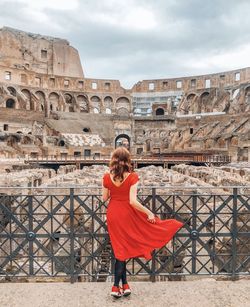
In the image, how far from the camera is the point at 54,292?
13.3ft

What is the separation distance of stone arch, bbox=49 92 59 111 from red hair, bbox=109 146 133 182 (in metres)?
58.0

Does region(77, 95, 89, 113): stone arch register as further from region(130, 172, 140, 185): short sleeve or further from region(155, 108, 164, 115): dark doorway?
region(130, 172, 140, 185): short sleeve

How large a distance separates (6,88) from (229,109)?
1614 inches

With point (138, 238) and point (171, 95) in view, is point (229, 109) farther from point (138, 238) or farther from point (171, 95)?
point (138, 238)

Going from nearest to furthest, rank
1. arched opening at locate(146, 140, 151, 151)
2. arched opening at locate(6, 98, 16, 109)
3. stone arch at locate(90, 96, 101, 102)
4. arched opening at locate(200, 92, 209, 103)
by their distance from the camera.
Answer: arched opening at locate(146, 140, 151, 151) < arched opening at locate(6, 98, 16, 109) < arched opening at locate(200, 92, 209, 103) < stone arch at locate(90, 96, 101, 102)

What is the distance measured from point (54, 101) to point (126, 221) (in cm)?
5930

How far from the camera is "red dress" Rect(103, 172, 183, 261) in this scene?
12.1 feet

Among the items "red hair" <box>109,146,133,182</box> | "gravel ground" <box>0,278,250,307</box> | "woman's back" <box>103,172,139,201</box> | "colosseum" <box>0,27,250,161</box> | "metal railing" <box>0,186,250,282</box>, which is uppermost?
"colosseum" <box>0,27,250,161</box>

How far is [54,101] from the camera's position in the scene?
60094mm

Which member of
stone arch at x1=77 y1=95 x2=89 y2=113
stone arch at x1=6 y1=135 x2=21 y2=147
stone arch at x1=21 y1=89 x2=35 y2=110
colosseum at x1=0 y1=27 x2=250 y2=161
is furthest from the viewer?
stone arch at x1=77 y1=95 x2=89 y2=113

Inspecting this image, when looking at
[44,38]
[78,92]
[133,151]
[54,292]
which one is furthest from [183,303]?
[44,38]

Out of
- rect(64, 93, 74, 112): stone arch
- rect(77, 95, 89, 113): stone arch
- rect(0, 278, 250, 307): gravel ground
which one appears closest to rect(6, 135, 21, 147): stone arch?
rect(64, 93, 74, 112): stone arch

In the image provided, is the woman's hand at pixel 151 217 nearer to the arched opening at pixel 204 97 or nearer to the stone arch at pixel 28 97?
the stone arch at pixel 28 97

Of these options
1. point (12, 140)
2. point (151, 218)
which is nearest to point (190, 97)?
point (12, 140)
